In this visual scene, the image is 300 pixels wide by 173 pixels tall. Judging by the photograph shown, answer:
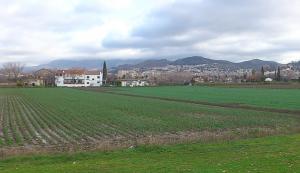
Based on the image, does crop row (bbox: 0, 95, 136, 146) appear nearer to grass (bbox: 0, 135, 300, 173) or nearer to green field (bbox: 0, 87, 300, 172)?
green field (bbox: 0, 87, 300, 172)

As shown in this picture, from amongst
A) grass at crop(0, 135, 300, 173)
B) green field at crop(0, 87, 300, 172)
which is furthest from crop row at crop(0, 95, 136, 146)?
grass at crop(0, 135, 300, 173)

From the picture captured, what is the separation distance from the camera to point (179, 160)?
17109 millimetres

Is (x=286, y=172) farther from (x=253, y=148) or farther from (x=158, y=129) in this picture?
(x=158, y=129)

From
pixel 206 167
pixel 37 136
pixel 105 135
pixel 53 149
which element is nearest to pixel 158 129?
pixel 105 135

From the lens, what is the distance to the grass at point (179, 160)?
14422mm

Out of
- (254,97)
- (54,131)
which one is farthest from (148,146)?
(254,97)

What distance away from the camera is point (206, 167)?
14.5 m

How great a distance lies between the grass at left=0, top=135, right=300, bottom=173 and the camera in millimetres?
14422

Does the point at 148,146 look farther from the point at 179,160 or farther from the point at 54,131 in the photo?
the point at 54,131

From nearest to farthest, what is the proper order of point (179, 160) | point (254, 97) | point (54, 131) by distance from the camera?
point (179, 160)
point (54, 131)
point (254, 97)

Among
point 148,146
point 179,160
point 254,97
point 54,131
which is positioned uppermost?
point 179,160

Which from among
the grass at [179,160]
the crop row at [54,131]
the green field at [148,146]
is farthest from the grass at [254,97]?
the grass at [179,160]

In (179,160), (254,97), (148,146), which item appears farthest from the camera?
(254,97)

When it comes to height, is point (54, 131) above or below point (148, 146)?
below
